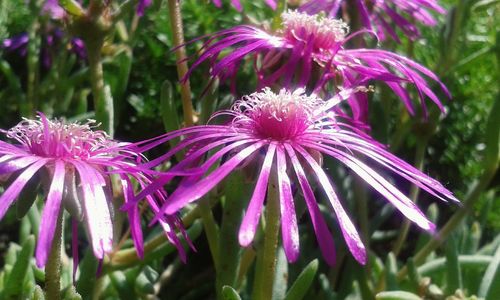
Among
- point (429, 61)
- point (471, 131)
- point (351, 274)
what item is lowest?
point (351, 274)

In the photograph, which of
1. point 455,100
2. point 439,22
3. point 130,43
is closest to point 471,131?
point 455,100

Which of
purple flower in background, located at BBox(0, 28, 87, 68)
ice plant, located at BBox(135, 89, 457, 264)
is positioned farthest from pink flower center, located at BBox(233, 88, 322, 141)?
purple flower in background, located at BBox(0, 28, 87, 68)

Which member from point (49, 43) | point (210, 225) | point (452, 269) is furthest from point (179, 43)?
point (49, 43)

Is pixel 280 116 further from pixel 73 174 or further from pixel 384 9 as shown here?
pixel 384 9

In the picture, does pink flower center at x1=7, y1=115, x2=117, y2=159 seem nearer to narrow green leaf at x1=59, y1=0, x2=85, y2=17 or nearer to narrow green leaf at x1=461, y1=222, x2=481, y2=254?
narrow green leaf at x1=59, y1=0, x2=85, y2=17

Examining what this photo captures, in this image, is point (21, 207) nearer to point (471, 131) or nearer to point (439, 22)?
point (471, 131)

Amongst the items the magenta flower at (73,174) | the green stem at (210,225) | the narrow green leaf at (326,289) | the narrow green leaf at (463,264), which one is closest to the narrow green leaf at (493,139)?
the narrow green leaf at (463,264)
